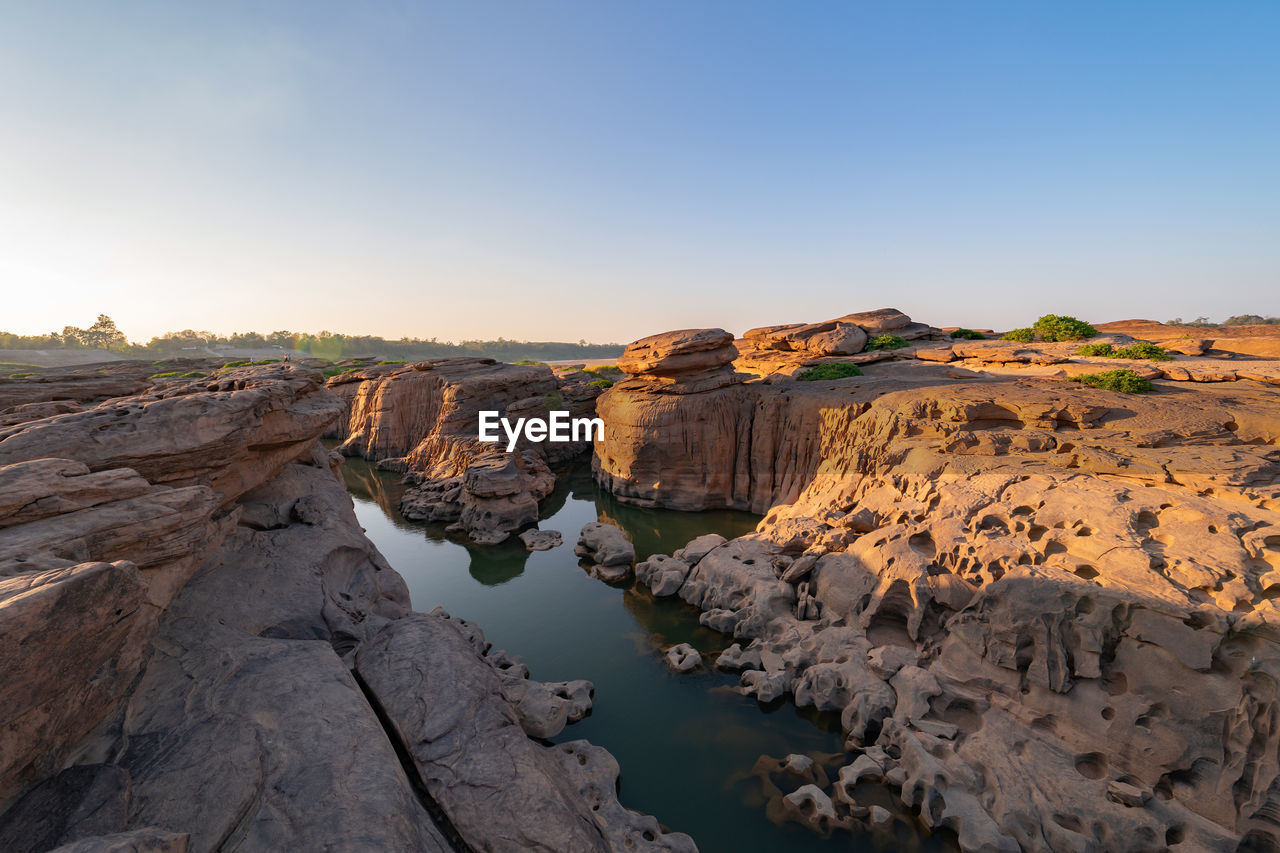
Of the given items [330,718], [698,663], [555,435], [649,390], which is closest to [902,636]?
[698,663]

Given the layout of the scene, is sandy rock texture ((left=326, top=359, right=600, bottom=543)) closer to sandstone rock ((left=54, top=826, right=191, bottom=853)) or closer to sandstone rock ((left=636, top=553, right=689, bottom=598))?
sandstone rock ((left=636, top=553, right=689, bottom=598))

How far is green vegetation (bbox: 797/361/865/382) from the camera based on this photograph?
2334 centimetres

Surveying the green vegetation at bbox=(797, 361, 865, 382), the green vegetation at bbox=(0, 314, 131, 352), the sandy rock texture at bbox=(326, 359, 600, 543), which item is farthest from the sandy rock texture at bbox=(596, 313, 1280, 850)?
the green vegetation at bbox=(0, 314, 131, 352)

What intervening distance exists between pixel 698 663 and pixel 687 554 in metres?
4.46

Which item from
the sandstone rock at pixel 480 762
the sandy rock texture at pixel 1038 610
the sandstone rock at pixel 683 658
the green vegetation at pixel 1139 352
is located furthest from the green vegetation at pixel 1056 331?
the sandstone rock at pixel 480 762

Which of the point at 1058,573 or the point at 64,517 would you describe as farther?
the point at 1058,573

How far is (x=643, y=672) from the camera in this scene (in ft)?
37.2

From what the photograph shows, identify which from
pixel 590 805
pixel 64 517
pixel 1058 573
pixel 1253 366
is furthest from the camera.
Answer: pixel 1253 366

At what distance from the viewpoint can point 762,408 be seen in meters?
22.2

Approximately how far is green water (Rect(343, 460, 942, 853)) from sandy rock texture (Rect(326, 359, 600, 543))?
4.77ft

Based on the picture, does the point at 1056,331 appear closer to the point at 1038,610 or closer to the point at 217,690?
the point at 1038,610

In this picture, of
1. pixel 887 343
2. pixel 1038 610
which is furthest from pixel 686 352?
pixel 1038 610

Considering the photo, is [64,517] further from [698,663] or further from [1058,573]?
[1058,573]

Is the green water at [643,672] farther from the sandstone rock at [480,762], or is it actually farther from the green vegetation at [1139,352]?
the green vegetation at [1139,352]
